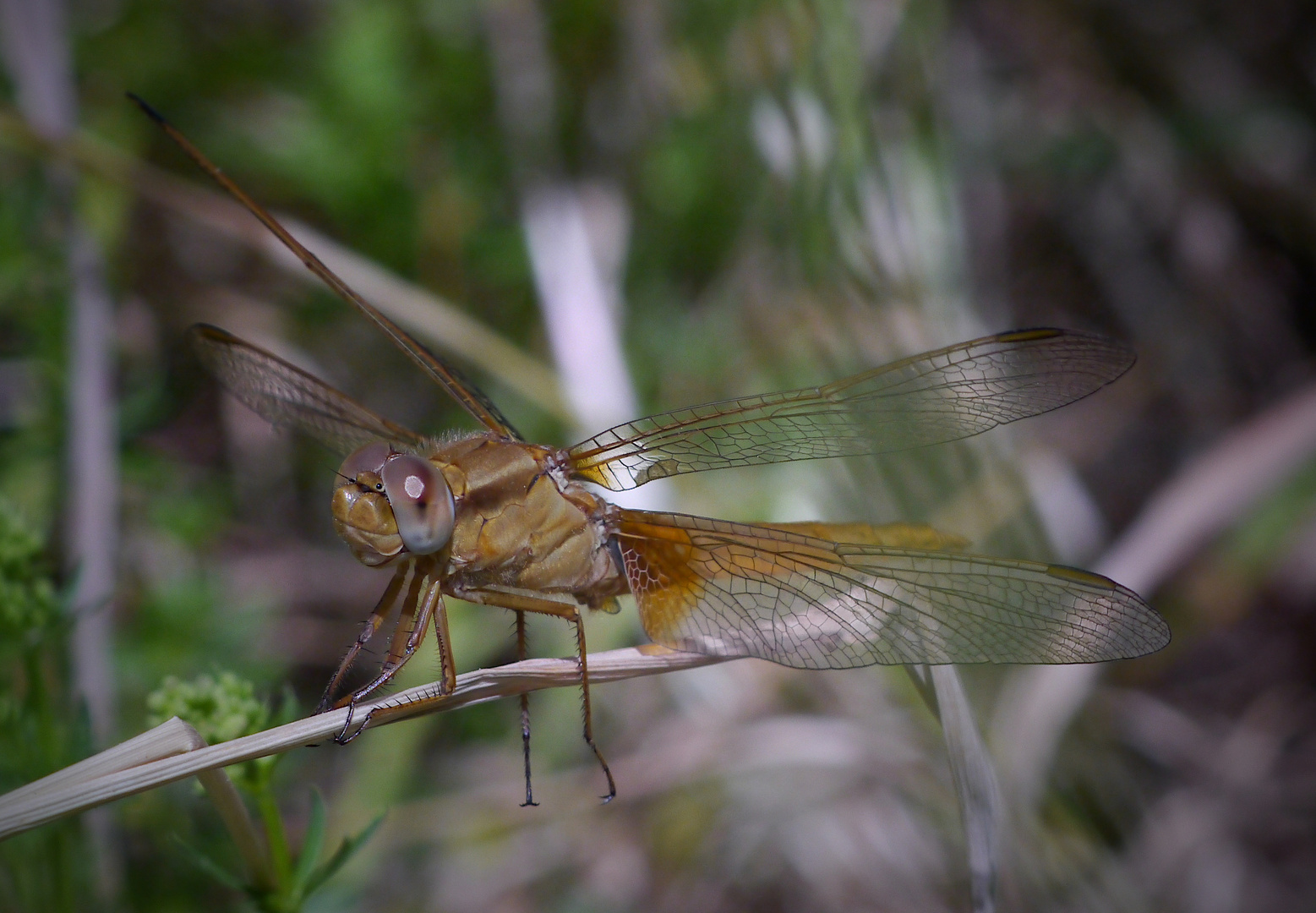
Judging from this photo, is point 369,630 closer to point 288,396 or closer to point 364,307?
point 364,307

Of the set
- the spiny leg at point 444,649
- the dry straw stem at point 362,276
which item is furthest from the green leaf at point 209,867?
the dry straw stem at point 362,276

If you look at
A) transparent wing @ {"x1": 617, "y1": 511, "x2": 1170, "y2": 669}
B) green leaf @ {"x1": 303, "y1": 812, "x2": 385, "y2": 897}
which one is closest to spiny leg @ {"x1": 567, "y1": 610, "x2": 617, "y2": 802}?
transparent wing @ {"x1": 617, "y1": 511, "x2": 1170, "y2": 669}

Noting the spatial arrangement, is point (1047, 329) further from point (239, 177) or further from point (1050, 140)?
point (239, 177)

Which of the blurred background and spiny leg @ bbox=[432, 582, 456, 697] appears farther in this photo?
the blurred background

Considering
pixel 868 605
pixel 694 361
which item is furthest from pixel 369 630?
pixel 694 361

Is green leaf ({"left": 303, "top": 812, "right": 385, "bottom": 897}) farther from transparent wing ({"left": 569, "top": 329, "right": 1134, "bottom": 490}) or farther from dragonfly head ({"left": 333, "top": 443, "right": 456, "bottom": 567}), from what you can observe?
transparent wing ({"left": 569, "top": 329, "right": 1134, "bottom": 490})

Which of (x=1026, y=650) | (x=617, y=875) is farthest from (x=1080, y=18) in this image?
(x=617, y=875)
